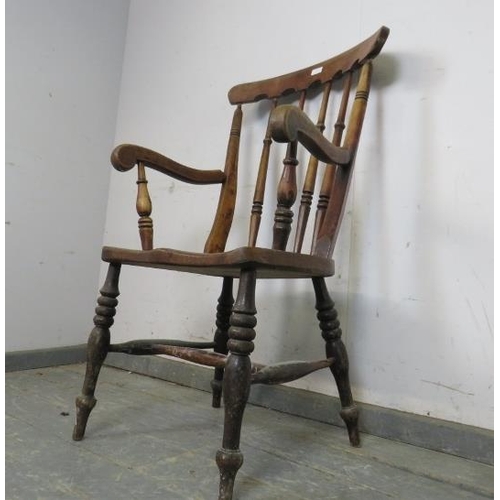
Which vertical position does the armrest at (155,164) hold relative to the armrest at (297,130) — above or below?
below

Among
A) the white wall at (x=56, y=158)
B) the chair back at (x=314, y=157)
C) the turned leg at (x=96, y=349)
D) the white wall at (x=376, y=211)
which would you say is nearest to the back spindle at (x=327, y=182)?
the chair back at (x=314, y=157)

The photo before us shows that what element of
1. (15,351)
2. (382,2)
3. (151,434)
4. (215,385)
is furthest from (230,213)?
(15,351)

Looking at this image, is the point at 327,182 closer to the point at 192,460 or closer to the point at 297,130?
the point at 297,130

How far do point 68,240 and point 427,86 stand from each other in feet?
3.77

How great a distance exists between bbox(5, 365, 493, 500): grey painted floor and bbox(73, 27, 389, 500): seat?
0.23ft

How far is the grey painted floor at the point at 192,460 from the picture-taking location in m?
0.63

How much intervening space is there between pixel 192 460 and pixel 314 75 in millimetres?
844

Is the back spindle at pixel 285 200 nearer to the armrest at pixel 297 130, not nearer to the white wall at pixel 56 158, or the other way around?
the armrest at pixel 297 130

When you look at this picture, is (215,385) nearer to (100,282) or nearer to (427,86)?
(100,282)

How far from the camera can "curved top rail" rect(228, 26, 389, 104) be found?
87 cm

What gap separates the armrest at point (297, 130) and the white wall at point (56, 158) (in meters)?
1.01

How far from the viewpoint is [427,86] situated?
0.92 metres

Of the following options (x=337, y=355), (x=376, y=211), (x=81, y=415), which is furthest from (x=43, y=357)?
(x=376, y=211)

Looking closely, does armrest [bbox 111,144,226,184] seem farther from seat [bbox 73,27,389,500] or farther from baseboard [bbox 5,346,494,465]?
baseboard [bbox 5,346,494,465]
